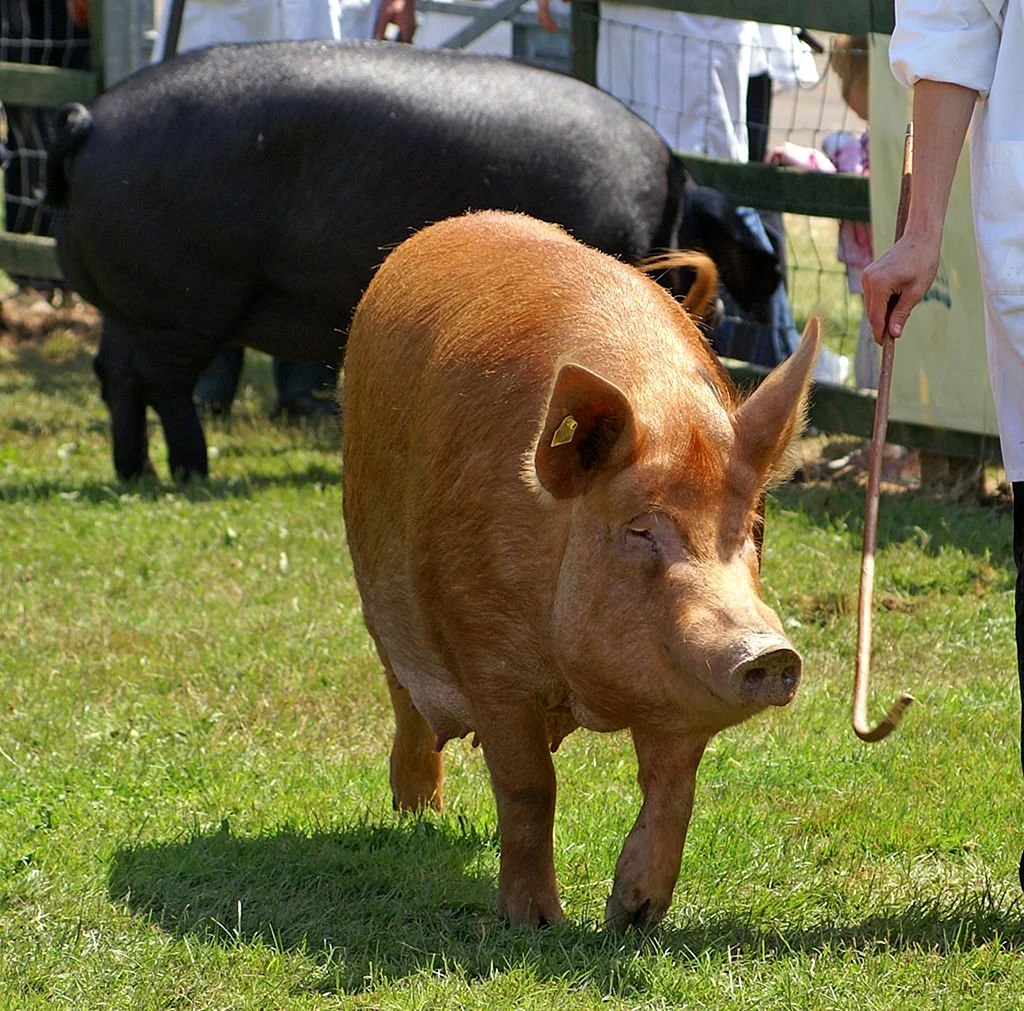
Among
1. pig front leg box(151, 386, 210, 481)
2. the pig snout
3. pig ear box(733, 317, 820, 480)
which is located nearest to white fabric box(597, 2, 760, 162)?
pig front leg box(151, 386, 210, 481)

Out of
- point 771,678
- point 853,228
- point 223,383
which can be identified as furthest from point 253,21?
point 771,678

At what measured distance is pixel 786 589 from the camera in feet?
17.8

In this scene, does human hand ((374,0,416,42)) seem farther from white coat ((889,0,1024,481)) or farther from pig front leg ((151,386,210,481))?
white coat ((889,0,1024,481))

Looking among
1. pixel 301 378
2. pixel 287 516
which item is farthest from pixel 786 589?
pixel 301 378

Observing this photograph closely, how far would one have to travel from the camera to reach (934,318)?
20.0ft

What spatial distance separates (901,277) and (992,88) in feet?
1.18

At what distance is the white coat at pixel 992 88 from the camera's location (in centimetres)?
310

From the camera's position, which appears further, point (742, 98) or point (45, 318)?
point (45, 318)

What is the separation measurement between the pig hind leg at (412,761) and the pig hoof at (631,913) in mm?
776

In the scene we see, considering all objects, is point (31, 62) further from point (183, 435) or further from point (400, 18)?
point (183, 435)

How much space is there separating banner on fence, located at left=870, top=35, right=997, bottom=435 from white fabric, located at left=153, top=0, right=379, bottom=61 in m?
3.13

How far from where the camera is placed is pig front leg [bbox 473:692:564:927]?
125 inches

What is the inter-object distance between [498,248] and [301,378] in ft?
15.4

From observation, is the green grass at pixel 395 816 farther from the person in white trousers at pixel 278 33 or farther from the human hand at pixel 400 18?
the human hand at pixel 400 18
